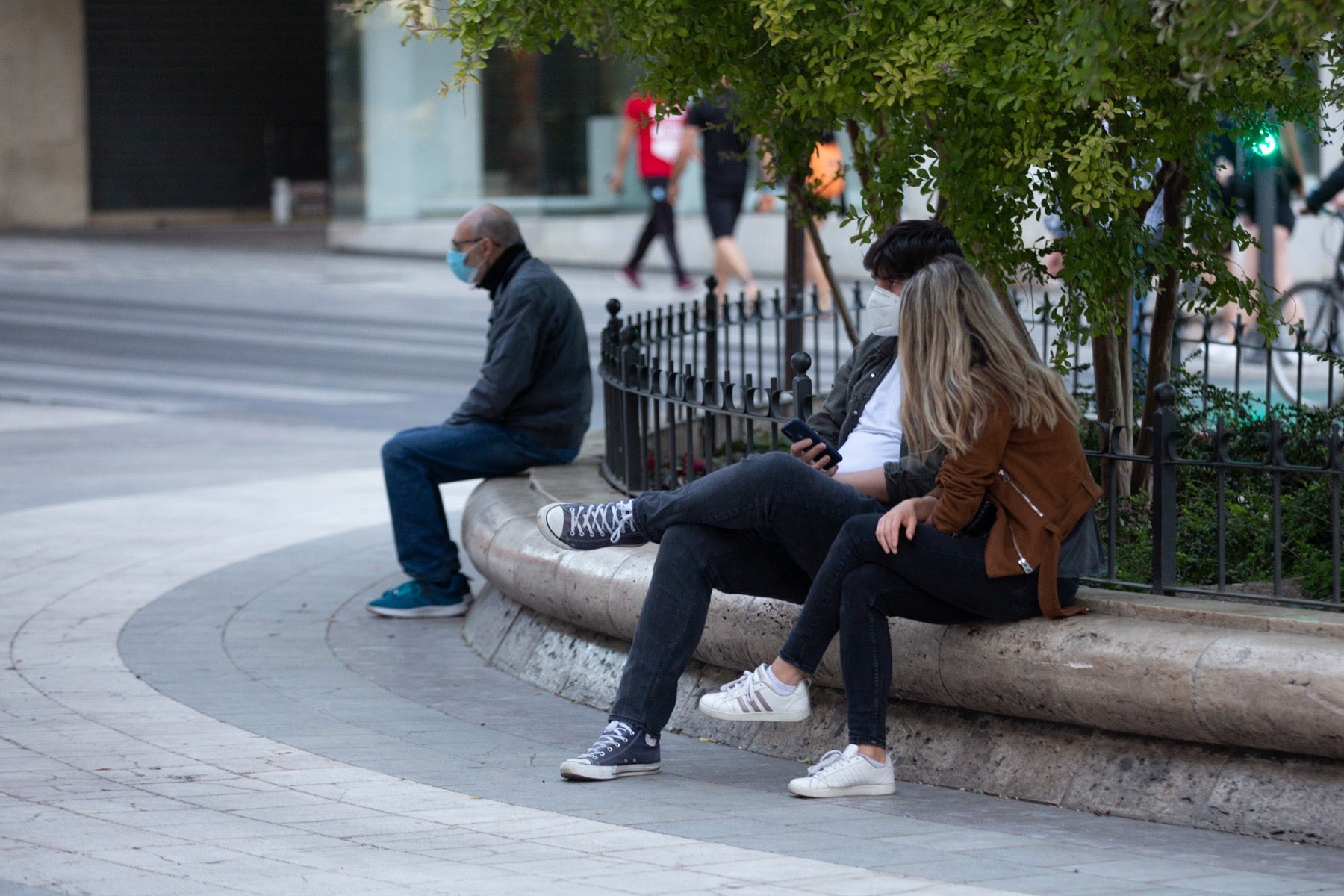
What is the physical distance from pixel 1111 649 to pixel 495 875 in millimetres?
1524

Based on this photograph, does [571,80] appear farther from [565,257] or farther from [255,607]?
[255,607]

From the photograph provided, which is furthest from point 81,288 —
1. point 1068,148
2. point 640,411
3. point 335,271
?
point 1068,148

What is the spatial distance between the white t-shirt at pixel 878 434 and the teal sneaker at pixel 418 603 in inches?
95.9

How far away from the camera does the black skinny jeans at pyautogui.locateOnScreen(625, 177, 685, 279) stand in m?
18.9

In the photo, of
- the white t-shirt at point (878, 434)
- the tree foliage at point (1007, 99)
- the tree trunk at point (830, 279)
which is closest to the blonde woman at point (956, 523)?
the white t-shirt at point (878, 434)

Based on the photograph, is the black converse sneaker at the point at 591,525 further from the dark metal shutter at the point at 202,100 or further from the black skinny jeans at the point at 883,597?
the dark metal shutter at the point at 202,100

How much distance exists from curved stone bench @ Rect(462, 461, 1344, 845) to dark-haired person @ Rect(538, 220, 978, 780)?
0.25 m

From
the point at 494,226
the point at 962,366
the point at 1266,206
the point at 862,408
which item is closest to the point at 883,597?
the point at 962,366

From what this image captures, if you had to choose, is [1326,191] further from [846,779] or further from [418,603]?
[846,779]

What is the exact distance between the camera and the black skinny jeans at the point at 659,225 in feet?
61.9

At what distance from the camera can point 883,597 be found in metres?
4.70

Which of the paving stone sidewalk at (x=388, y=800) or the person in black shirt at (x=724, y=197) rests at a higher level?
the person in black shirt at (x=724, y=197)

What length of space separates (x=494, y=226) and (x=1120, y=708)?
137 inches

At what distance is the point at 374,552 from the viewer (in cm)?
826
